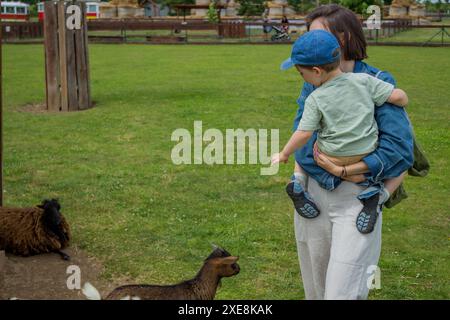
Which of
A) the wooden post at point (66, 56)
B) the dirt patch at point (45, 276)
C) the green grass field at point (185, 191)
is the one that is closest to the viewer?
the dirt patch at point (45, 276)

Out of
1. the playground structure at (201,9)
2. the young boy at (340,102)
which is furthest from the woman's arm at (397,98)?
the playground structure at (201,9)

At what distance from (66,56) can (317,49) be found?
32.4 feet

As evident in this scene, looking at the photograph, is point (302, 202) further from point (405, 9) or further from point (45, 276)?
point (405, 9)

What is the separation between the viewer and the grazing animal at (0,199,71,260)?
5.25 metres

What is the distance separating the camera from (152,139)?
10039 millimetres

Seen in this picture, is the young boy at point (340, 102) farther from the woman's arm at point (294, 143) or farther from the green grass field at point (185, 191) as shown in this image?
the green grass field at point (185, 191)

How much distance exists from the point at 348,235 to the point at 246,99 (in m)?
10.9

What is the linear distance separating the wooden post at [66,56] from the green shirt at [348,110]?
9.69 meters

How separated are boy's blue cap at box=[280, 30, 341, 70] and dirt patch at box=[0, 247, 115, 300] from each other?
245cm

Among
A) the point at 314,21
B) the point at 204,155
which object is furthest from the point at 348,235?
the point at 204,155

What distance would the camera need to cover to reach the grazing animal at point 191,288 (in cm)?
349

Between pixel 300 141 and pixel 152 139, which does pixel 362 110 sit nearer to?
pixel 300 141

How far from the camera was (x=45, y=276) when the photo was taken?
4945mm

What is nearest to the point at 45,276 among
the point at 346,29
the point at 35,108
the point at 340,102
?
the point at 340,102
